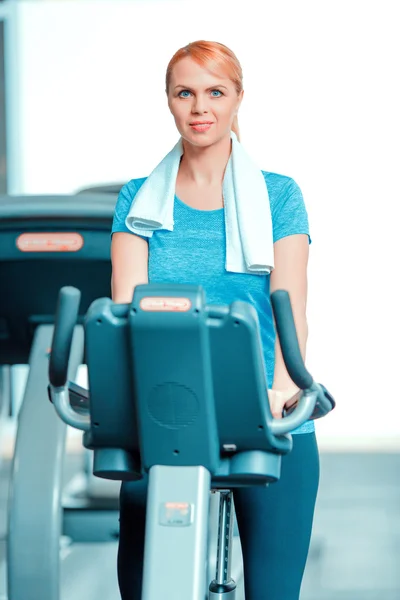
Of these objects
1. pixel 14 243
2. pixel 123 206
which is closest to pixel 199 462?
pixel 123 206

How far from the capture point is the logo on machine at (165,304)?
Answer: 1.21 metres

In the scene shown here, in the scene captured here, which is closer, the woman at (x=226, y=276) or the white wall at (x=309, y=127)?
the woman at (x=226, y=276)

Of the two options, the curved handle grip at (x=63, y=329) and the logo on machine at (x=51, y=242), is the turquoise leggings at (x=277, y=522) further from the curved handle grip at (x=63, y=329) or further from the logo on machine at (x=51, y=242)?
the logo on machine at (x=51, y=242)

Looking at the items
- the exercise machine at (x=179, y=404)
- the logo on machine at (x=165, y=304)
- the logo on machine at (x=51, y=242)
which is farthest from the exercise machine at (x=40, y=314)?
the logo on machine at (x=165, y=304)

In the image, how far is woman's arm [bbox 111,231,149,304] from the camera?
1551mm

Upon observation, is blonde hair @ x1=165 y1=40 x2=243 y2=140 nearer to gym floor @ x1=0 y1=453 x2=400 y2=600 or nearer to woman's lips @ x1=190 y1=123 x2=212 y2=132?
woman's lips @ x1=190 y1=123 x2=212 y2=132

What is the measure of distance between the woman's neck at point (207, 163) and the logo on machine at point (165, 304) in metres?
0.41

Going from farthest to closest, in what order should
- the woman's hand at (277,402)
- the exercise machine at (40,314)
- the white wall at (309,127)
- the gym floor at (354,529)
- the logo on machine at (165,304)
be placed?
the white wall at (309,127) < the gym floor at (354,529) < the exercise machine at (40,314) < the woman's hand at (277,402) < the logo on machine at (165,304)

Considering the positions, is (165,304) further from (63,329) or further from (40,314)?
(40,314)

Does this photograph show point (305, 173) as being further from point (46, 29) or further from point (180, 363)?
point (180, 363)

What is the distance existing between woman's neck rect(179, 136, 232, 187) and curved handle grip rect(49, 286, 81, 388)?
371mm

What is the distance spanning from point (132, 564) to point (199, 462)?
347 millimetres

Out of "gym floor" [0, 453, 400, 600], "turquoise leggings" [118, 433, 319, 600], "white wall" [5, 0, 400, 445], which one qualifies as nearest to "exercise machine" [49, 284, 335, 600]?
"turquoise leggings" [118, 433, 319, 600]

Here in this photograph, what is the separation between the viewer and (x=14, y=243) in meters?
2.42
